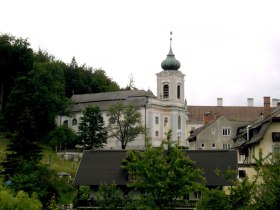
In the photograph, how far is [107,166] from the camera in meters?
52.0

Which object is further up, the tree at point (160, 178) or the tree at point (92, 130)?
the tree at point (92, 130)

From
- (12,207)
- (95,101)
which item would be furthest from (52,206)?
(95,101)

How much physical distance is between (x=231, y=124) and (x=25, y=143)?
3491cm

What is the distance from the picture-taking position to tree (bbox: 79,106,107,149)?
291 feet

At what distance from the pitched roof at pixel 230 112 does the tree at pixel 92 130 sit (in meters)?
30.1

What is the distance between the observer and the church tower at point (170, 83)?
10206 cm

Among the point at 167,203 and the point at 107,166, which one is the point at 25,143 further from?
the point at 167,203

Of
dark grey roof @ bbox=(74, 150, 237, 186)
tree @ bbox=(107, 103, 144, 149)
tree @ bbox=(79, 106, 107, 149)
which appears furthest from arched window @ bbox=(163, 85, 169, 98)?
dark grey roof @ bbox=(74, 150, 237, 186)

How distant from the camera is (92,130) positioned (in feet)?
294

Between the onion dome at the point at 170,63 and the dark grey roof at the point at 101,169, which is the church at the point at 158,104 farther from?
the dark grey roof at the point at 101,169

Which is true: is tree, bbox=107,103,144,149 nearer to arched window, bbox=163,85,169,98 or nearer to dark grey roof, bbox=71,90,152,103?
dark grey roof, bbox=71,90,152,103

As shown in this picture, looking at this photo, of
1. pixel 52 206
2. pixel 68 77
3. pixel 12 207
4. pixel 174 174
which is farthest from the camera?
pixel 68 77

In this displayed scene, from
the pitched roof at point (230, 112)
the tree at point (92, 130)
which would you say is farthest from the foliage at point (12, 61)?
the pitched roof at point (230, 112)

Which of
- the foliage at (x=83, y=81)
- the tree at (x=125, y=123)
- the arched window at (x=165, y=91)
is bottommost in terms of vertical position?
the tree at (x=125, y=123)
